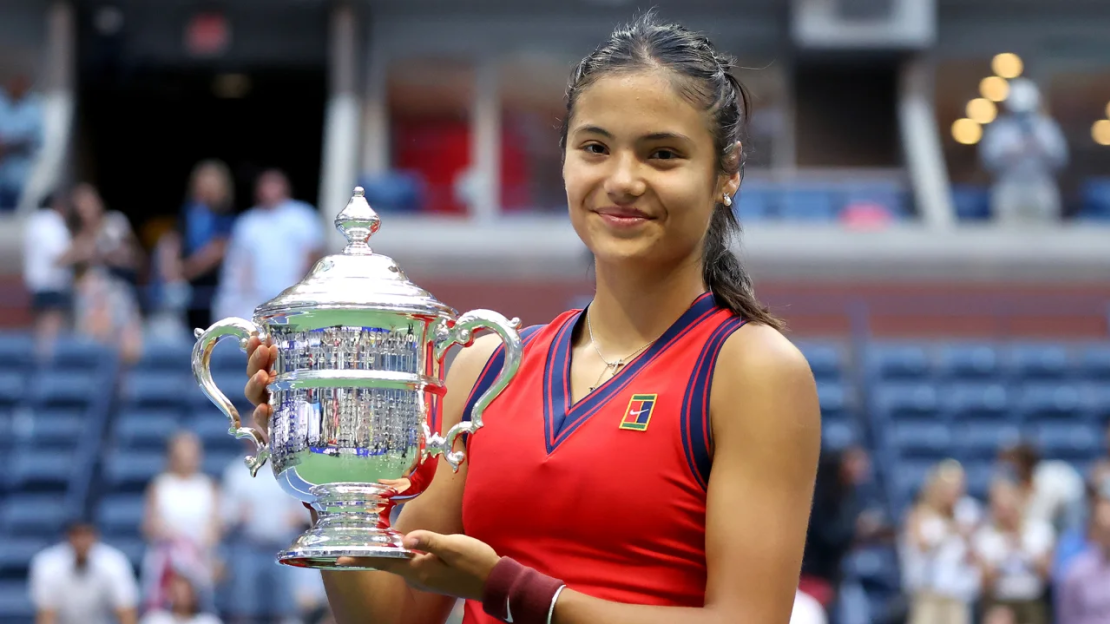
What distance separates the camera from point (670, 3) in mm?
12609

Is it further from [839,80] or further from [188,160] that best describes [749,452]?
[188,160]

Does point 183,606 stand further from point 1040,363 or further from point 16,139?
point 16,139

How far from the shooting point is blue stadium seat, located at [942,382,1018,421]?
964cm

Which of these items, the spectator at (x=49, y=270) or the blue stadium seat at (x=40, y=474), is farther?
the spectator at (x=49, y=270)

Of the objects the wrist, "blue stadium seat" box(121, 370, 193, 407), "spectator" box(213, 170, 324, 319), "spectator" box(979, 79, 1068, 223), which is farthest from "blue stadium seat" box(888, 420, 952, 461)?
the wrist

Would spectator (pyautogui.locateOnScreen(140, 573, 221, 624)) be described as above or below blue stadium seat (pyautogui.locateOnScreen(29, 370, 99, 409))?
below

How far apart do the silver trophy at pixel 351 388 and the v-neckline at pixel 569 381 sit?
7 centimetres

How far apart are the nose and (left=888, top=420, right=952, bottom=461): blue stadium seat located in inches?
304

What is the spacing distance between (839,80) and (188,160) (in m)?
5.83

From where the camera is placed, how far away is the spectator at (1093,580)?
6188 mm

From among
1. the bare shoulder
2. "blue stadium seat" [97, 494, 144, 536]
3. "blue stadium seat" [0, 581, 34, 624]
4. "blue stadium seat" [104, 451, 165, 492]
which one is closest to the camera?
the bare shoulder

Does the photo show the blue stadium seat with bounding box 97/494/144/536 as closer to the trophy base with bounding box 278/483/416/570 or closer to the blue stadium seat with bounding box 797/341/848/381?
the blue stadium seat with bounding box 797/341/848/381

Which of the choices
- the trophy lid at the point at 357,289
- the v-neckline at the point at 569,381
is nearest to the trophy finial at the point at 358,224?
the trophy lid at the point at 357,289

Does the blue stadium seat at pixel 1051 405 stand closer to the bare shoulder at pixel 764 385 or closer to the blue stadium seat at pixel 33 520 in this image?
the blue stadium seat at pixel 33 520
